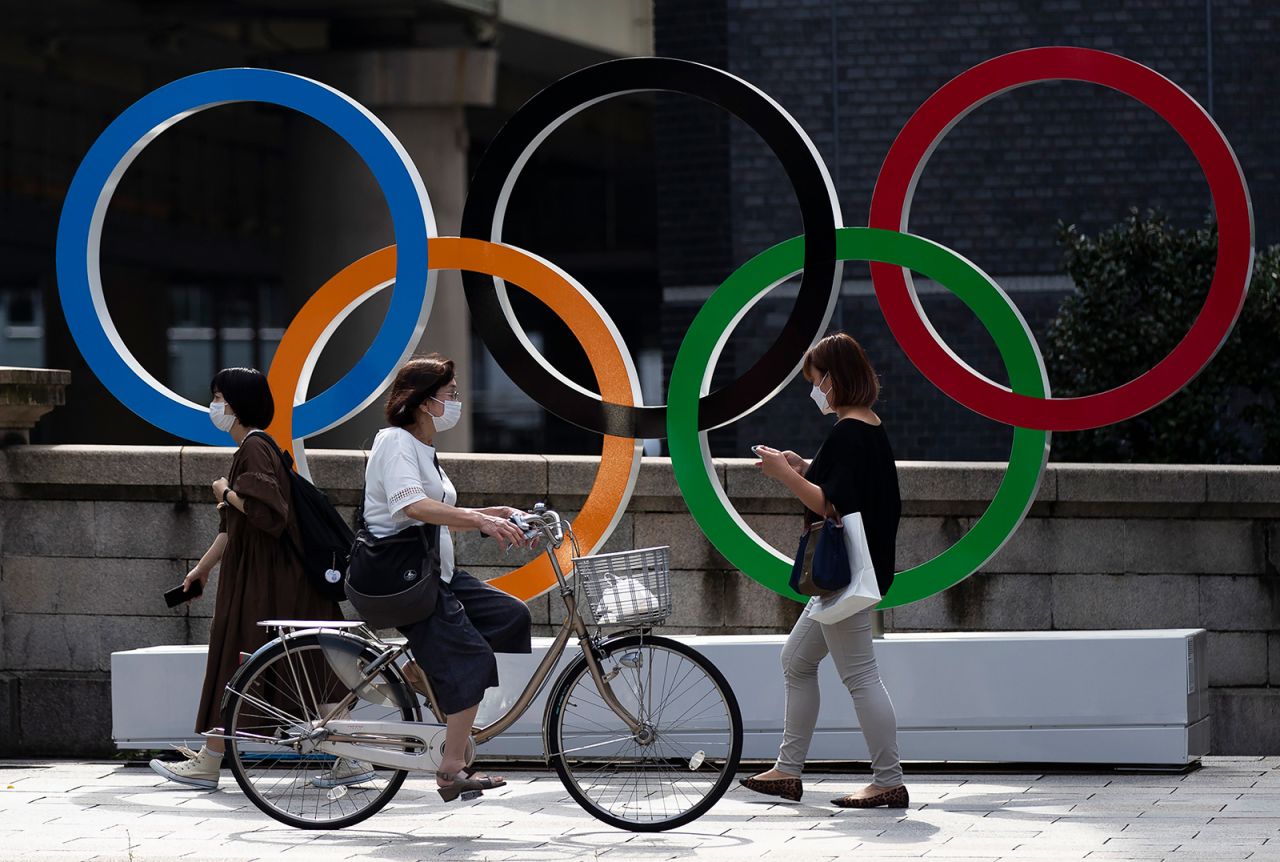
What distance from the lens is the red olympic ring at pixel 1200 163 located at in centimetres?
760

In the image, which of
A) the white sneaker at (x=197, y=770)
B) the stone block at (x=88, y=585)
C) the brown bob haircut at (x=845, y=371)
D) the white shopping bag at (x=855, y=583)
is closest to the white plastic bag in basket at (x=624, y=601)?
the white shopping bag at (x=855, y=583)

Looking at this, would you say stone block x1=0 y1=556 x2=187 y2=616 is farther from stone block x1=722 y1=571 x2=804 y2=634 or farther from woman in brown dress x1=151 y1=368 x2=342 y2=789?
stone block x1=722 y1=571 x2=804 y2=634

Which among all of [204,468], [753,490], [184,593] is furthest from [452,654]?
[204,468]

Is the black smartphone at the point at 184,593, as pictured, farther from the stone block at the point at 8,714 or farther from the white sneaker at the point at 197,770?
the stone block at the point at 8,714

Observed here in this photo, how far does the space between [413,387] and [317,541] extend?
1.16 m

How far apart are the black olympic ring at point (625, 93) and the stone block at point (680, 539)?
2.63ft

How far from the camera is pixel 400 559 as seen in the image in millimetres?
6344

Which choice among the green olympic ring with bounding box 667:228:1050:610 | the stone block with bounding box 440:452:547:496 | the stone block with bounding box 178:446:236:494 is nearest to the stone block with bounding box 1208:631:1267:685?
the green olympic ring with bounding box 667:228:1050:610

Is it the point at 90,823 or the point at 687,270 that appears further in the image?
the point at 687,270

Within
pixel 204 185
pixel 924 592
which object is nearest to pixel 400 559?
pixel 924 592

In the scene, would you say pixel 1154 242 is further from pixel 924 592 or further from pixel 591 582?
pixel 591 582

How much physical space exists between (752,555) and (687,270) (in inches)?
300

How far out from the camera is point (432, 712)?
21.5 feet

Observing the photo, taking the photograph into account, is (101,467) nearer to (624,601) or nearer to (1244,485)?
(624,601)
